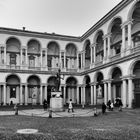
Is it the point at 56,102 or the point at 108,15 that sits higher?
the point at 108,15

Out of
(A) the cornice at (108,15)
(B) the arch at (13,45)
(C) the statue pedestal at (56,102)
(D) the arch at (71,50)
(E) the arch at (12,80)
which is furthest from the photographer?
(D) the arch at (71,50)

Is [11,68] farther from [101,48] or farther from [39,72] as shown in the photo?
[101,48]

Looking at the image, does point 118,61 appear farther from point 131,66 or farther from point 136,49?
point 136,49

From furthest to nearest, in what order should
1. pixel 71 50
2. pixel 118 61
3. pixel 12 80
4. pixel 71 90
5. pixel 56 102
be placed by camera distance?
pixel 71 50
pixel 71 90
pixel 12 80
pixel 118 61
pixel 56 102

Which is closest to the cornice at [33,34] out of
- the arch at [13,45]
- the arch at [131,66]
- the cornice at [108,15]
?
the arch at [13,45]

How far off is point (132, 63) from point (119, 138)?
1545cm

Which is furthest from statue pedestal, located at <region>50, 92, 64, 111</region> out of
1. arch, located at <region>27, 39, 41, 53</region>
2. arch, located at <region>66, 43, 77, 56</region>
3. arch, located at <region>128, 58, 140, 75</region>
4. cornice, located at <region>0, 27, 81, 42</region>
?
arch, located at <region>66, 43, 77, 56</region>

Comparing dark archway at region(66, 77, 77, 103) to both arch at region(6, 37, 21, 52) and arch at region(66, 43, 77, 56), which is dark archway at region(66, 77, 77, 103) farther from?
arch at region(6, 37, 21, 52)

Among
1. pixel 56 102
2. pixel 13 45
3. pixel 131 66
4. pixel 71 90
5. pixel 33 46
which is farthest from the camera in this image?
pixel 71 90

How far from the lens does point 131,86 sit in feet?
75.5

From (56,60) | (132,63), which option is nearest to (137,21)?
(132,63)

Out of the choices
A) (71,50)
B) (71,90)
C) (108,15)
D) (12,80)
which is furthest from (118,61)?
(12,80)

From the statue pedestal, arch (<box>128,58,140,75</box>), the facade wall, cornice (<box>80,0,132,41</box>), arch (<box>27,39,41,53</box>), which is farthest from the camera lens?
arch (<box>27,39,41,53</box>)

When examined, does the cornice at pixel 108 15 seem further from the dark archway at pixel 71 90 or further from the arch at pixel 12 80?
the arch at pixel 12 80
